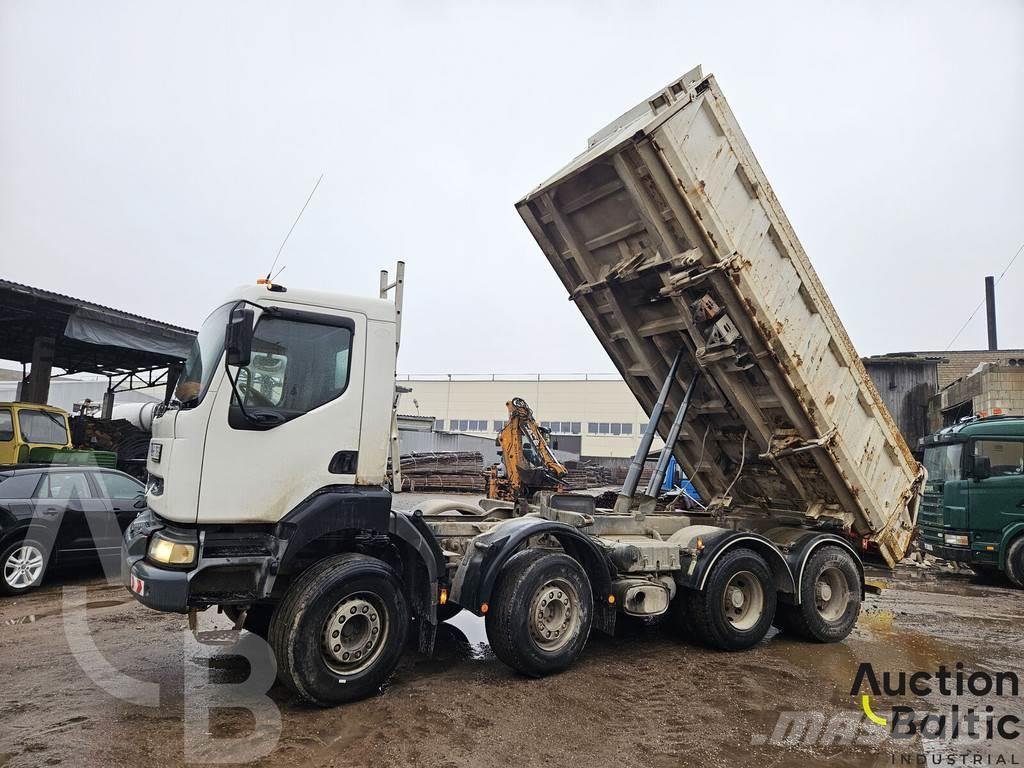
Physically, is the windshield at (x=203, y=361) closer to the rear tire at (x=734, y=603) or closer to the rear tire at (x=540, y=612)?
the rear tire at (x=540, y=612)

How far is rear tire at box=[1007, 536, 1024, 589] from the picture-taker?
9.33 m

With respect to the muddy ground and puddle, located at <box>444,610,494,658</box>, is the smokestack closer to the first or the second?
the muddy ground

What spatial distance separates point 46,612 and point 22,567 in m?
0.97

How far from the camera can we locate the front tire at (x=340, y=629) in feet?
12.7

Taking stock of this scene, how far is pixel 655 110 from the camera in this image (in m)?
5.29

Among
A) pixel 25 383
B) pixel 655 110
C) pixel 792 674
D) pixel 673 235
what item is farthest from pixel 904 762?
pixel 25 383

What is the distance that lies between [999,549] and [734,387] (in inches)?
264

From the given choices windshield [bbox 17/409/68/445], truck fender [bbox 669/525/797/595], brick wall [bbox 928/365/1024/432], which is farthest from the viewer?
brick wall [bbox 928/365/1024/432]

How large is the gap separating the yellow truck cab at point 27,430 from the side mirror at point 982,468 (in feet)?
49.8

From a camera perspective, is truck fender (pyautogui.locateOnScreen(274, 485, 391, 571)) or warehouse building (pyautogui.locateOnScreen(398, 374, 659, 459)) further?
warehouse building (pyautogui.locateOnScreen(398, 374, 659, 459))

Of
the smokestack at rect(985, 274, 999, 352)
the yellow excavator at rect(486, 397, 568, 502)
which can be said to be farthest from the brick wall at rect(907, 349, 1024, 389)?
the yellow excavator at rect(486, 397, 568, 502)

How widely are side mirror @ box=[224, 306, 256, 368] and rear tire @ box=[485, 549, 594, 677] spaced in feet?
7.93

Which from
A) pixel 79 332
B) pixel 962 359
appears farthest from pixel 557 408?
pixel 79 332

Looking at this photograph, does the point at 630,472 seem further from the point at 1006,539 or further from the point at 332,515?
the point at 1006,539
